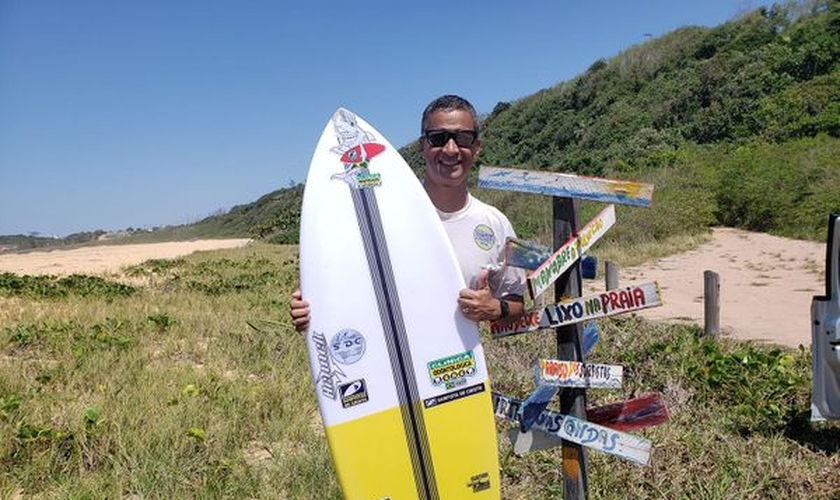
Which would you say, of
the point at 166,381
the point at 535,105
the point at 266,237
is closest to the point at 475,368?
the point at 166,381

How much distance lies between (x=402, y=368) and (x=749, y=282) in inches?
420

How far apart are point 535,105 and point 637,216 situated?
3718 cm

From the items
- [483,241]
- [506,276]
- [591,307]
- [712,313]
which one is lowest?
[712,313]

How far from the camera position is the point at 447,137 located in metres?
2.07

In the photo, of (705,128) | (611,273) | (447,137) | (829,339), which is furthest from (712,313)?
(705,128)

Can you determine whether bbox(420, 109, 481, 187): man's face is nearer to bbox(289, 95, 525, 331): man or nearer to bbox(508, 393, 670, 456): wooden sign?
bbox(289, 95, 525, 331): man

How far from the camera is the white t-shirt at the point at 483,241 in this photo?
2.20 meters

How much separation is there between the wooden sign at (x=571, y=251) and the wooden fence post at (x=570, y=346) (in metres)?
0.04

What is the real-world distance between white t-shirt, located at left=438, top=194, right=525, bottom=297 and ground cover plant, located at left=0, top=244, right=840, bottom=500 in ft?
4.45

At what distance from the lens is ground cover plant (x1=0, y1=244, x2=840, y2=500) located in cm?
294

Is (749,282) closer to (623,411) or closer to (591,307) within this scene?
(623,411)

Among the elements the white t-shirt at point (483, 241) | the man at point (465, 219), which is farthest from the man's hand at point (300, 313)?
the white t-shirt at point (483, 241)

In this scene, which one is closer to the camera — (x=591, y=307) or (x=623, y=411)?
(x=591, y=307)

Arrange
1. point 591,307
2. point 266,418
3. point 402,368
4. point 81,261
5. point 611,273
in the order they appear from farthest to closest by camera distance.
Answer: point 81,261 < point 611,273 < point 266,418 < point 402,368 < point 591,307
